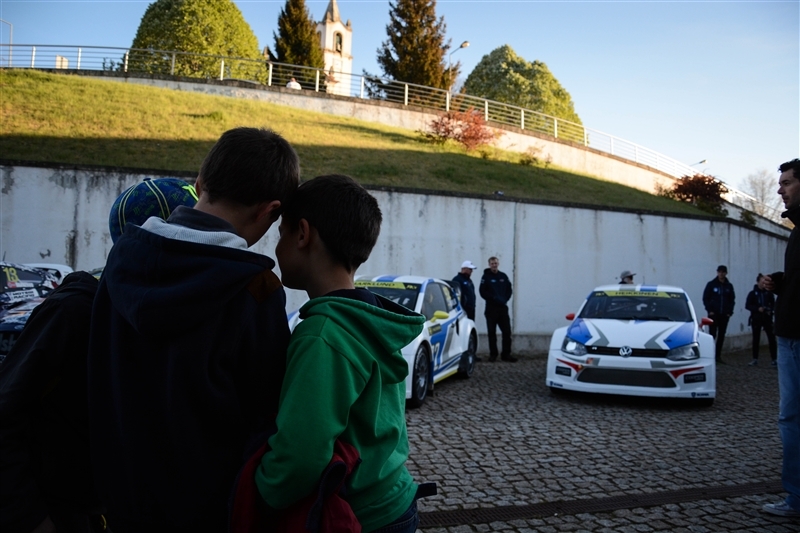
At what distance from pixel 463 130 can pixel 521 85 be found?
72.8 ft

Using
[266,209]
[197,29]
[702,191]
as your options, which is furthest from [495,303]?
[197,29]

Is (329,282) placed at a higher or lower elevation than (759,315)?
higher

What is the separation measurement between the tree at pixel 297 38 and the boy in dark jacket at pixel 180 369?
4939 centimetres

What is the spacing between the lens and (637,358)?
8594 mm

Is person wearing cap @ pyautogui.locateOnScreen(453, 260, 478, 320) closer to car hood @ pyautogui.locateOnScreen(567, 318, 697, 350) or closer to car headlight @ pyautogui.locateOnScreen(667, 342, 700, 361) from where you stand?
car hood @ pyautogui.locateOnScreen(567, 318, 697, 350)

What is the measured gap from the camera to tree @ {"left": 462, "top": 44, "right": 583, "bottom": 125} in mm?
49000

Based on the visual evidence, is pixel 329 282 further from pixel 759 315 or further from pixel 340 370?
pixel 759 315

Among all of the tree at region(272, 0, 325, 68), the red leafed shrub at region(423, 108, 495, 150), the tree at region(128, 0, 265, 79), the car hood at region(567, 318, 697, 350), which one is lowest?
the car hood at region(567, 318, 697, 350)

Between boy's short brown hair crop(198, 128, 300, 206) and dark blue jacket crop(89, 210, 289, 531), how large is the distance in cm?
21

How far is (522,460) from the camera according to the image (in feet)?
19.7

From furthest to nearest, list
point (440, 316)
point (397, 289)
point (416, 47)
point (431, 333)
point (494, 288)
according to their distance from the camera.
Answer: point (416, 47), point (494, 288), point (397, 289), point (440, 316), point (431, 333)

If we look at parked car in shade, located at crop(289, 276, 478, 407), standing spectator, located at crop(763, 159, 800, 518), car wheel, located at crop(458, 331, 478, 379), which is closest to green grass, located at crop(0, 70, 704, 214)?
car wheel, located at crop(458, 331, 478, 379)

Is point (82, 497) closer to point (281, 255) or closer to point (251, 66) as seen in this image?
point (281, 255)

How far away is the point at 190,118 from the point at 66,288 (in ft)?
79.5
